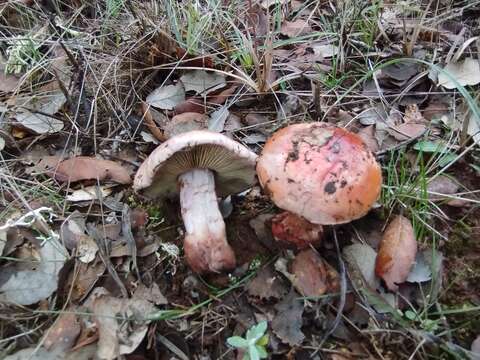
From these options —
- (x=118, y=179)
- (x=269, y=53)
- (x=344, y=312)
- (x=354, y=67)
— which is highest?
(x=269, y=53)

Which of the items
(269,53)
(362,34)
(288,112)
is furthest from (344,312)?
(362,34)

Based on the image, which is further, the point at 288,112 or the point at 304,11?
the point at 304,11

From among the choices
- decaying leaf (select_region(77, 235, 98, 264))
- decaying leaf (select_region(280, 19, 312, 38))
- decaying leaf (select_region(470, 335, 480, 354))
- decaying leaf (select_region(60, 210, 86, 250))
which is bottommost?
decaying leaf (select_region(470, 335, 480, 354))

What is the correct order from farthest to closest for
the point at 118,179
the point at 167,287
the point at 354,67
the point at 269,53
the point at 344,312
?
the point at 354,67 → the point at 269,53 → the point at 118,179 → the point at 167,287 → the point at 344,312

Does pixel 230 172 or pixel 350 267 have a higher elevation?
pixel 230 172

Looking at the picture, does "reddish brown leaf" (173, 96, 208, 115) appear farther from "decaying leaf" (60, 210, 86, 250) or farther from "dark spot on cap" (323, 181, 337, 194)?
"dark spot on cap" (323, 181, 337, 194)

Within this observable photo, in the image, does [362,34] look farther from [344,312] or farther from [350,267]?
[344,312]

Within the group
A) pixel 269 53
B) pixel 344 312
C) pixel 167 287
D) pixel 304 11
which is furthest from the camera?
pixel 304 11

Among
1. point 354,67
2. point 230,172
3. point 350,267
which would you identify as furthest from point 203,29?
point 350,267

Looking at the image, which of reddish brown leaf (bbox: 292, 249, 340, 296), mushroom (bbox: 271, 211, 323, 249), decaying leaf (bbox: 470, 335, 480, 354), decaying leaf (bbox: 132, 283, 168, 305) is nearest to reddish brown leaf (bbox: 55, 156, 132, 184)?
decaying leaf (bbox: 132, 283, 168, 305)
